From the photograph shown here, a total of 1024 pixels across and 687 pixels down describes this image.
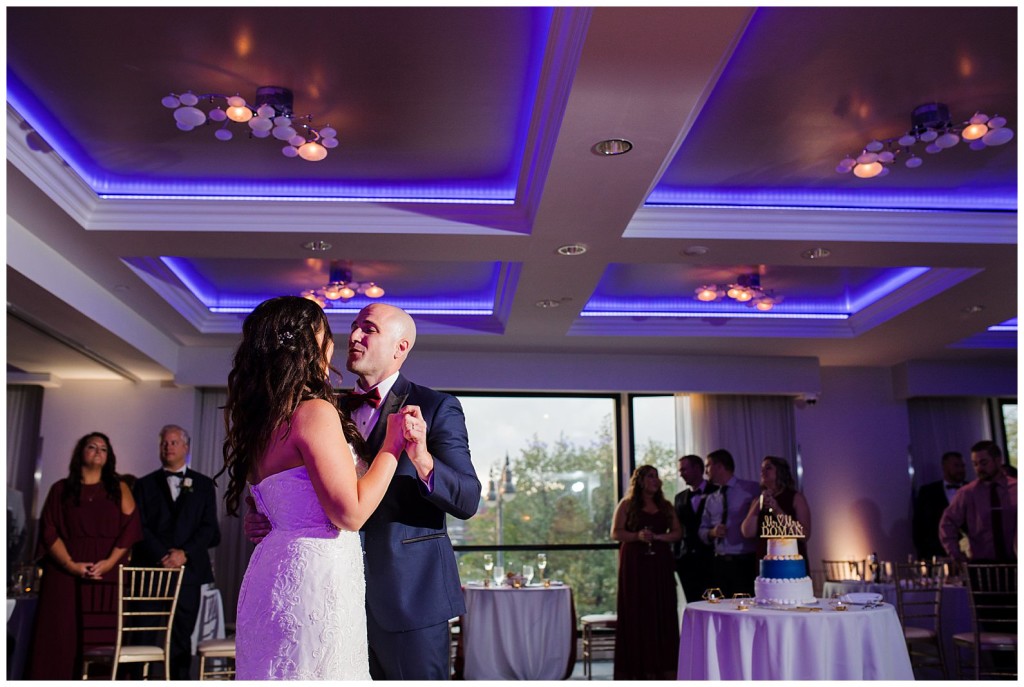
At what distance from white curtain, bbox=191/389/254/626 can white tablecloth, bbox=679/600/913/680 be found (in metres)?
5.88

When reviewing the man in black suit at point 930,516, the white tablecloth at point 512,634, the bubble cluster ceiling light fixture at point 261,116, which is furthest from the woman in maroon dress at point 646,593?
the bubble cluster ceiling light fixture at point 261,116

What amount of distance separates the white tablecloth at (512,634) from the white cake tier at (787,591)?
252 centimetres

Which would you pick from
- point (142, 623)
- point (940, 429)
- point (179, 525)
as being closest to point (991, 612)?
point (940, 429)

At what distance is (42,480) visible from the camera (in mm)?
8648

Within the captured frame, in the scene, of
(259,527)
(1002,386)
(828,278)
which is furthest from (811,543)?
(259,527)

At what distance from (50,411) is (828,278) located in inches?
283

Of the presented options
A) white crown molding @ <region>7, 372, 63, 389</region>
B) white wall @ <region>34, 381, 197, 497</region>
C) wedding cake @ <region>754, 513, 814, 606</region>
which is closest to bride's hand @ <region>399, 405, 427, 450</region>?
wedding cake @ <region>754, 513, 814, 606</region>

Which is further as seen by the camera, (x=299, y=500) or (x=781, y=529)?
(x=781, y=529)

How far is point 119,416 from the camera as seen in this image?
8844mm

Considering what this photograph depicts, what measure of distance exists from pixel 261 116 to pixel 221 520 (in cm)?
593

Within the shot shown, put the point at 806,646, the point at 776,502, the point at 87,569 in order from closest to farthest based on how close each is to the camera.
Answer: the point at 806,646 < the point at 87,569 < the point at 776,502

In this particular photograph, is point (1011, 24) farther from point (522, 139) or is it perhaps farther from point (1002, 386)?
point (1002, 386)

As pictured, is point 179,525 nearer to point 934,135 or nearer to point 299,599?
point 299,599

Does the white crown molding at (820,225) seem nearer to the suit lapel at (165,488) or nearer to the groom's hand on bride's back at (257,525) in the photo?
the suit lapel at (165,488)
